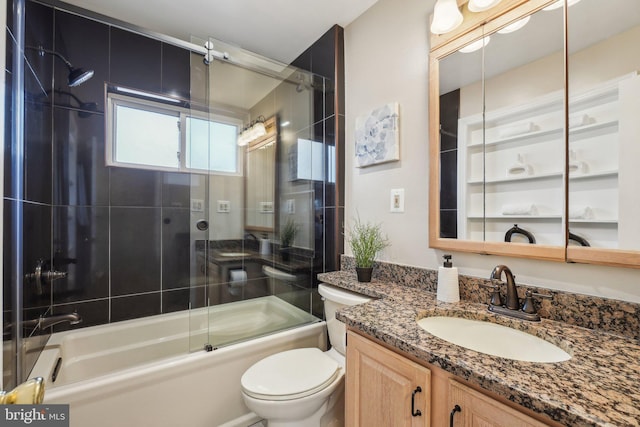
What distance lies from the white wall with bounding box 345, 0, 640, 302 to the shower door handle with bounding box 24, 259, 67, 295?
1.70 meters

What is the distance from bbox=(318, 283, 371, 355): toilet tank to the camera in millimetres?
1438

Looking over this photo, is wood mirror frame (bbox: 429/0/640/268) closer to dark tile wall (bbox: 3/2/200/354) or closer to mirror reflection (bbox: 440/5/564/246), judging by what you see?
mirror reflection (bbox: 440/5/564/246)

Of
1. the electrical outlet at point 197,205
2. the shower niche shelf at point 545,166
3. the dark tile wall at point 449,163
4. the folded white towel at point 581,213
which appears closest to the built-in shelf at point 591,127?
the shower niche shelf at point 545,166

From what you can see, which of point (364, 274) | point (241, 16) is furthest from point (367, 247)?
point (241, 16)

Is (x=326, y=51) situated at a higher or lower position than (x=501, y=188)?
higher

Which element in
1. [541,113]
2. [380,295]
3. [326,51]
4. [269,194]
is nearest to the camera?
[541,113]

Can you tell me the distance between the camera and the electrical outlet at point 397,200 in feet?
4.86

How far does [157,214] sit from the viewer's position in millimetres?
1998

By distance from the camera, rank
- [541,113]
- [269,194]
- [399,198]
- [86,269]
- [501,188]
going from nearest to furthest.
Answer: [541,113] < [501,188] < [399,198] < [86,269] < [269,194]

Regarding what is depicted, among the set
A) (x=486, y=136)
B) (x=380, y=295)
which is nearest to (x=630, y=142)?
(x=486, y=136)

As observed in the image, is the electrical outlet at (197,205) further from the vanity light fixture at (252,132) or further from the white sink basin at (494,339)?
the white sink basin at (494,339)

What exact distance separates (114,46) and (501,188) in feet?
8.32

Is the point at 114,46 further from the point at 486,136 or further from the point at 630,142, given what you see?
the point at 630,142

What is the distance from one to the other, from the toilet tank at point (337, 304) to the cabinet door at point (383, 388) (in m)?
0.40
